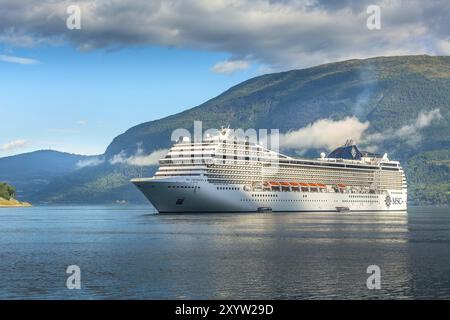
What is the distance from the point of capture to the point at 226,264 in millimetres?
70688

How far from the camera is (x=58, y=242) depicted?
100062 millimetres

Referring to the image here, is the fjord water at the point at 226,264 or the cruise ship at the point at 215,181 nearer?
the fjord water at the point at 226,264

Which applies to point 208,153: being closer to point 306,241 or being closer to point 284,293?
point 306,241

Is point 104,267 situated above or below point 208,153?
below

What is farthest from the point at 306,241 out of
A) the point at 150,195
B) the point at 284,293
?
the point at 150,195

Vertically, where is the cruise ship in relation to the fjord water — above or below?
above

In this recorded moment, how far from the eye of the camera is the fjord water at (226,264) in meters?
55.1

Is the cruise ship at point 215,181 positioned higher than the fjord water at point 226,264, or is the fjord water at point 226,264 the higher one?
the cruise ship at point 215,181

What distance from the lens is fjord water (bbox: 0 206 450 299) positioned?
55.1 metres

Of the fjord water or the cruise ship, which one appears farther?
the cruise ship

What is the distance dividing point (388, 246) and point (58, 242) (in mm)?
44424
